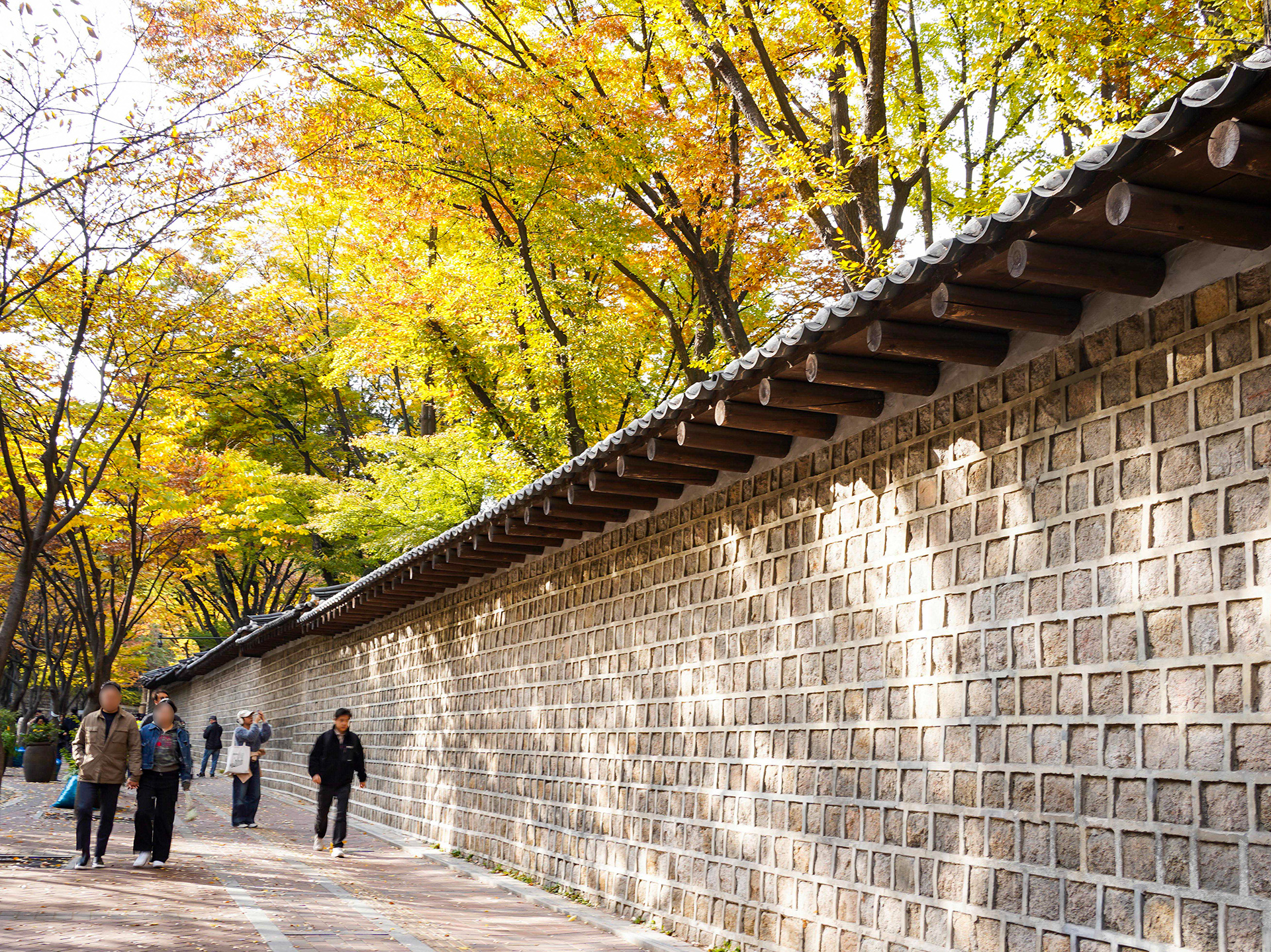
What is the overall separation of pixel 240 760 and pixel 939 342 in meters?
13.6

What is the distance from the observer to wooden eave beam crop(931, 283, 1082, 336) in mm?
4621

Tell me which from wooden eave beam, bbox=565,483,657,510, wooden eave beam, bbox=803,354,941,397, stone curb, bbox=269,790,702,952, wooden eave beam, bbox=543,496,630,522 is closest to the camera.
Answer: wooden eave beam, bbox=803,354,941,397

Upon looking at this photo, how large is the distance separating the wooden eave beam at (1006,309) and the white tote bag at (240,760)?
45.1 ft

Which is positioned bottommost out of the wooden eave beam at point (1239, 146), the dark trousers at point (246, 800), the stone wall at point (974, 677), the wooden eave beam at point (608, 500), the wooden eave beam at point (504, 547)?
the dark trousers at point (246, 800)

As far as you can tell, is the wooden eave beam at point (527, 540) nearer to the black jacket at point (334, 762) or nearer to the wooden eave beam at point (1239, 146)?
the black jacket at point (334, 762)

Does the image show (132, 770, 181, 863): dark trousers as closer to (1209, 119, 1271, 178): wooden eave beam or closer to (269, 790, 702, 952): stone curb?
(269, 790, 702, 952): stone curb

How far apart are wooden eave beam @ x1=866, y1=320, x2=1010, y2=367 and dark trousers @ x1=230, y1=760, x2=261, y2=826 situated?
13565mm

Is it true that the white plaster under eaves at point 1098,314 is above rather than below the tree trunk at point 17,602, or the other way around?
above

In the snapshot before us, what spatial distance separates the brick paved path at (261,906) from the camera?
23.7ft

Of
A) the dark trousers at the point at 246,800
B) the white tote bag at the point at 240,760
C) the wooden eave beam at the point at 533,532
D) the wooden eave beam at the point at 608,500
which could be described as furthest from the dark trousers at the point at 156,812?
the dark trousers at the point at 246,800

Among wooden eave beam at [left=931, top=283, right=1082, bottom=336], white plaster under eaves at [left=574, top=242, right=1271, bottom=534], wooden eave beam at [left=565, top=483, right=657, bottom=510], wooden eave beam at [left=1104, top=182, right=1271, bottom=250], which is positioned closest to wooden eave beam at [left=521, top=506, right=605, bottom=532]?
wooden eave beam at [left=565, top=483, right=657, bottom=510]

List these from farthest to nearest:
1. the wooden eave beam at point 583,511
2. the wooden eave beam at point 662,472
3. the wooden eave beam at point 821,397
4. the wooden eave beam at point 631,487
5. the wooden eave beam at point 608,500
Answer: the wooden eave beam at point 583,511
the wooden eave beam at point 608,500
the wooden eave beam at point 631,487
the wooden eave beam at point 662,472
the wooden eave beam at point 821,397

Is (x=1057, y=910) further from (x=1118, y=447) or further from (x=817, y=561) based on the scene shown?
(x=817, y=561)

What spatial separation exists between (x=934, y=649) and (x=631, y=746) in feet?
13.1
